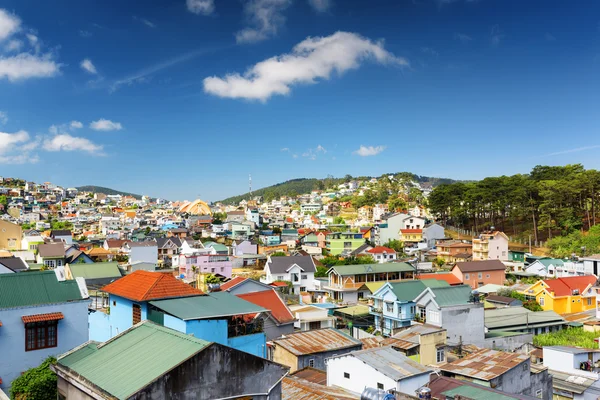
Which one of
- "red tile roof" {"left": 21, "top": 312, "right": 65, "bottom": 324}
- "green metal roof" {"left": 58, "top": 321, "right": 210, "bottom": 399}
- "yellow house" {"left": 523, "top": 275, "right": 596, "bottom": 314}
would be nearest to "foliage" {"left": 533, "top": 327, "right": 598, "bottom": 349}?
"yellow house" {"left": 523, "top": 275, "right": 596, "bottom": 314}

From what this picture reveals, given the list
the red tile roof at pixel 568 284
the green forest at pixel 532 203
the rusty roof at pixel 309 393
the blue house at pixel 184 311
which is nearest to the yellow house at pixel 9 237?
the blue house at pixel 184 311

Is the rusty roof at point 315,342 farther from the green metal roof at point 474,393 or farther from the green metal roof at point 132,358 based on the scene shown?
the green metal roof at point 132,358

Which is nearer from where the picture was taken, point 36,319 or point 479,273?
Answer: point 36,319

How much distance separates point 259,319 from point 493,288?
33432mm

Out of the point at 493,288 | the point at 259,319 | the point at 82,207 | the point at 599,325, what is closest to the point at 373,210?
the point at 493,288

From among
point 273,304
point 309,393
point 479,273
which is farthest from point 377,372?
point 479,273

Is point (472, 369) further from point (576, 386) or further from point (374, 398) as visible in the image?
point (374, 398)

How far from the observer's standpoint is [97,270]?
38.8 m

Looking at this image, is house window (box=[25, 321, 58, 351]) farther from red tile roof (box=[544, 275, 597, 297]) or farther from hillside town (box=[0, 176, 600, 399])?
red tile roof (box=[544, 275, 597, 297])

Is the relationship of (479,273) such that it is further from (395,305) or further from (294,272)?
(395,305)

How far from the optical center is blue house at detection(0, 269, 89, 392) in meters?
12.3

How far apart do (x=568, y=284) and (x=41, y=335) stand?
3863 cm

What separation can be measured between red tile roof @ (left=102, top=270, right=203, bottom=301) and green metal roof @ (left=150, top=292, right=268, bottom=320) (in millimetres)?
350

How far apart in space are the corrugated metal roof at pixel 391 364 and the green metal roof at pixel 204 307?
4955mm
